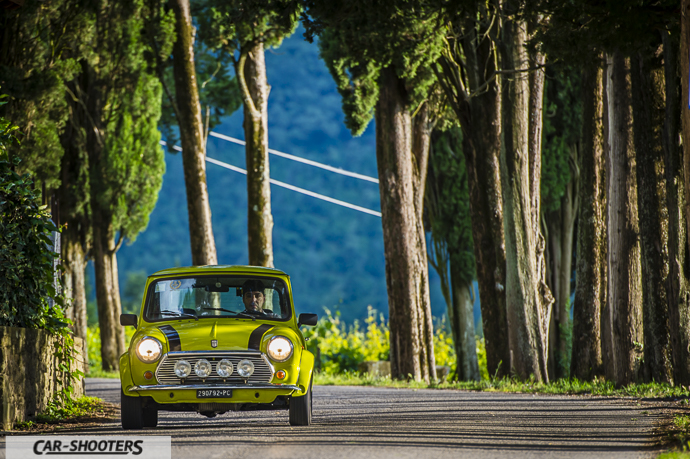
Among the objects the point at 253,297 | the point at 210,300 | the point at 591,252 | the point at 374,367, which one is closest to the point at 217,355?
the point at 210,300

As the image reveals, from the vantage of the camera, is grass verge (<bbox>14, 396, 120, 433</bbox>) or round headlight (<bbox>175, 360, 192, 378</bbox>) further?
grass verge (<bbox>14, 396, 120, 433</bbox>)

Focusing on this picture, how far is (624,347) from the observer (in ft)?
43.4

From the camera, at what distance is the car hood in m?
8.01

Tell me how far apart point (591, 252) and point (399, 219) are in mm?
4283

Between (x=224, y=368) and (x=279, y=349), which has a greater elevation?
(x=279, y=349)

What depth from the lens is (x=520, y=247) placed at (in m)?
15.6

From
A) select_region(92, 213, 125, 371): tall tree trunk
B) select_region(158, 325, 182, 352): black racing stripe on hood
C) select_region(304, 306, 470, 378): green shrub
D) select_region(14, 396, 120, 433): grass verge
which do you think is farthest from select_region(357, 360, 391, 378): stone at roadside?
select_region(158, 325, 182, 352): black racing stripe on hood

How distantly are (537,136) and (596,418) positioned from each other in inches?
350

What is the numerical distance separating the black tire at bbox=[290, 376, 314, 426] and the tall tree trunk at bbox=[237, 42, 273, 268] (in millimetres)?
11119

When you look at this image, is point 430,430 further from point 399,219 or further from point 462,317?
point 462,317

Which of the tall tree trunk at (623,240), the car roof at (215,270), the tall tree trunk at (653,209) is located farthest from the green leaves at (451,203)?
the car roof at (215,270)

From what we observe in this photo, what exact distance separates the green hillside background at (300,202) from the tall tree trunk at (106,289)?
43.7 metres

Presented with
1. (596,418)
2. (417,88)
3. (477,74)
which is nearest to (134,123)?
(417,88)

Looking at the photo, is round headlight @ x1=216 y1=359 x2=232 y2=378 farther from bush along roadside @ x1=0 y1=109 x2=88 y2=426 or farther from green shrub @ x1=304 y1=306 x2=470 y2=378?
green shrub @ x1=304 y1=306 x2=470 y2=378
